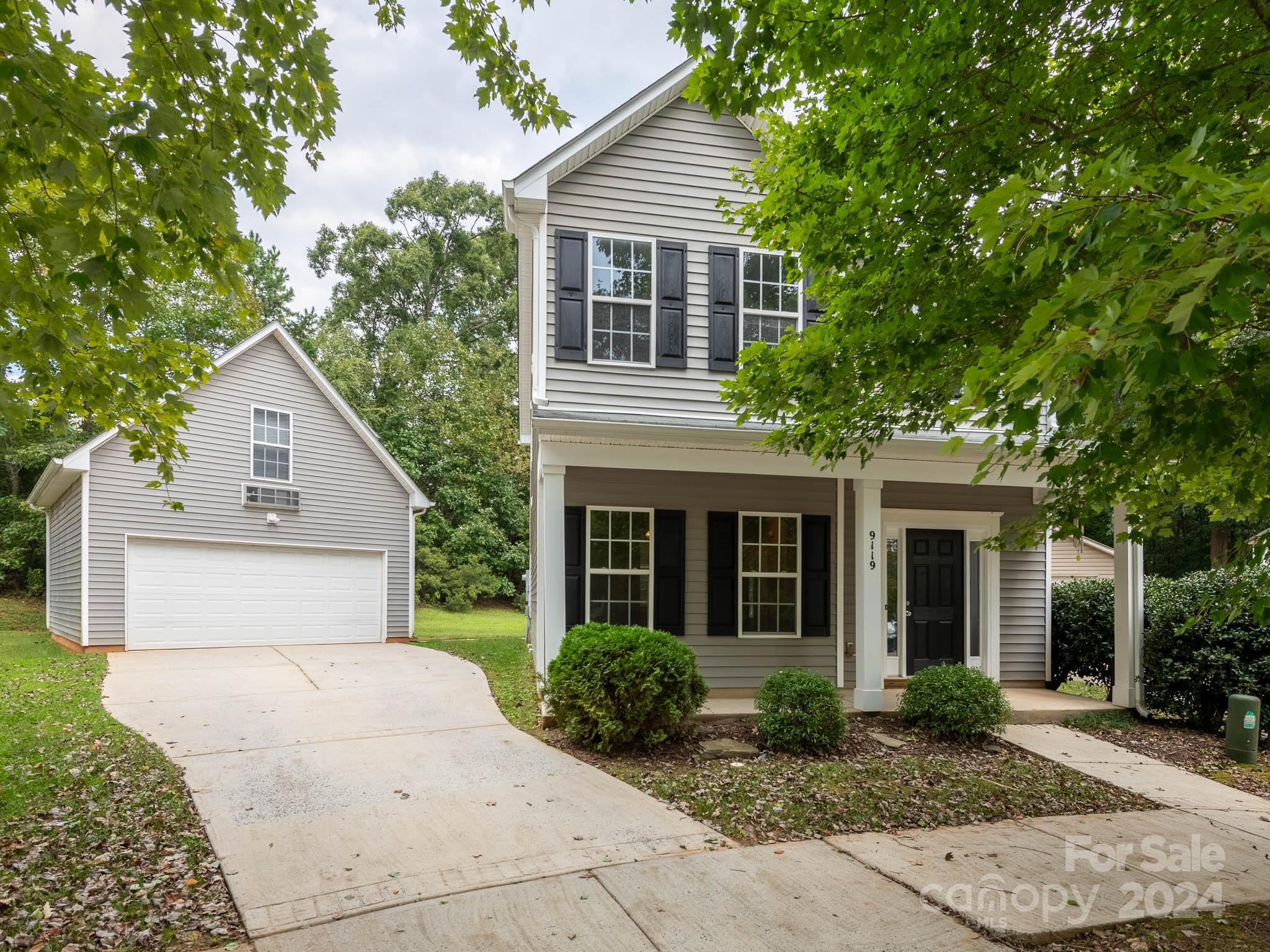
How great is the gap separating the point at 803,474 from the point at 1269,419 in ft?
18.8

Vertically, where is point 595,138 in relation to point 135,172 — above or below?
above

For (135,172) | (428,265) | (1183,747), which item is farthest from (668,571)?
(428,265)

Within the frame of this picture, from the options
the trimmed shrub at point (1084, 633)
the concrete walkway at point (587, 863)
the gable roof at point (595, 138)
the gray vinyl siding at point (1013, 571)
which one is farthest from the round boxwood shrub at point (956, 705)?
the gable roof at point (595, 138)

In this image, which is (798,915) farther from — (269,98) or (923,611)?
(923,611)

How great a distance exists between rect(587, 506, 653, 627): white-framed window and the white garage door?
8471 mm

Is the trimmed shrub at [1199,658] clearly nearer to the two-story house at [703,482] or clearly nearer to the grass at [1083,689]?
the grass at [1083,689]

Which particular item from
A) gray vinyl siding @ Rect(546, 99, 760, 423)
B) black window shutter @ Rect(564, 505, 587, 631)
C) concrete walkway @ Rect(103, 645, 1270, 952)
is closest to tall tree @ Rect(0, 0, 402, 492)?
concrete walkway @ Rect(103, 645, 1270, 952)

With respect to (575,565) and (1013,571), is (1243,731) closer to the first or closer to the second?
(1013,571)

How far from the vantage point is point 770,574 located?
30.8 feet

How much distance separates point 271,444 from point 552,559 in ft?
33.0

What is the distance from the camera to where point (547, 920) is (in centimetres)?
355

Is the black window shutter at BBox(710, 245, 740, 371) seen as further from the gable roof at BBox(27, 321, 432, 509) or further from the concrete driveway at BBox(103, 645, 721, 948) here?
the gable roof at BBox(27, 321, 432, 509)

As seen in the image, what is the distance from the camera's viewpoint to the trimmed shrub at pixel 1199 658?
8.03 metres

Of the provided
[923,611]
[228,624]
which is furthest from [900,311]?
[228,624]
